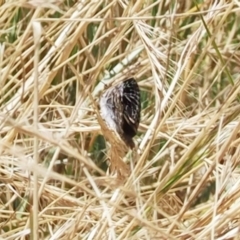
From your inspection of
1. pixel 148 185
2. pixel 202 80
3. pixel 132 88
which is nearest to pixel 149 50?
pixel 132 88

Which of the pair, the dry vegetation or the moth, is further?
the moth

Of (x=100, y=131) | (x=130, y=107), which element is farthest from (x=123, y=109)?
(x=100, y=131)

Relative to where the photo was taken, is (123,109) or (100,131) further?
(100,131)

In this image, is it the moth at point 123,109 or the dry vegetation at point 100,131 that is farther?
the moth at point 123,109

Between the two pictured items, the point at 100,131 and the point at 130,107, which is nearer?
the point at 130,107

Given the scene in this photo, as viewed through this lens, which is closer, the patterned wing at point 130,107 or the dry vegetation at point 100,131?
the dry vegetation at point 100,131

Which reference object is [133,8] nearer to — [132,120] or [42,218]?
[132,120]

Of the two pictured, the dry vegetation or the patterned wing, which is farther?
the patterned wing

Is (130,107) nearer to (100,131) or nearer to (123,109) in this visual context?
(123,109)
